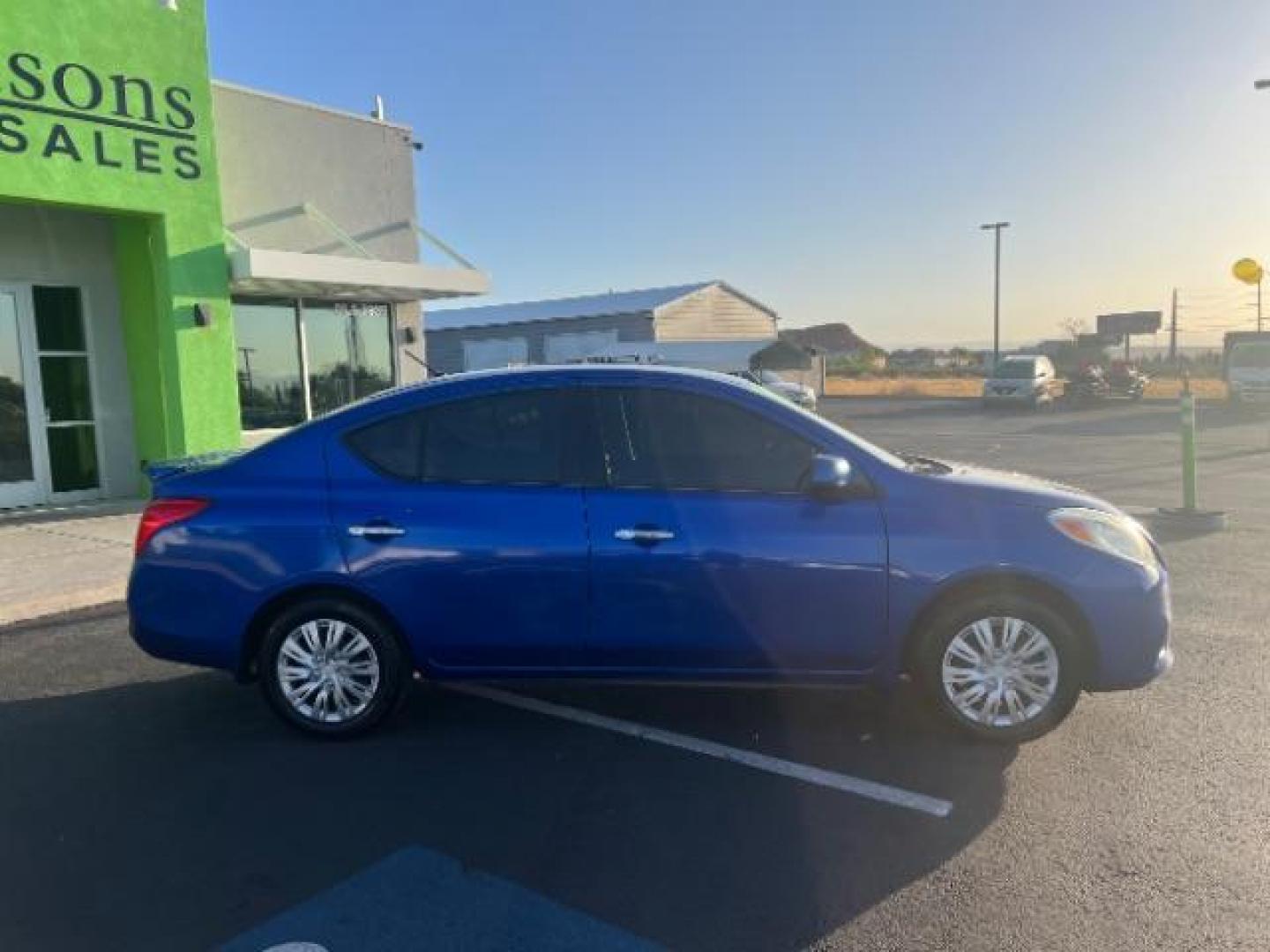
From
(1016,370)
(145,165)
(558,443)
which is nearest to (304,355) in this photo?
(145,165)

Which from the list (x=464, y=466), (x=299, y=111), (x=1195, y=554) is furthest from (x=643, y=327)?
(x=464, y=466)

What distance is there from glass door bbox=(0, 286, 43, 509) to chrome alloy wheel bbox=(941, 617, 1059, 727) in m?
10.7

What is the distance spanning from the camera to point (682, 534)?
14.0ft

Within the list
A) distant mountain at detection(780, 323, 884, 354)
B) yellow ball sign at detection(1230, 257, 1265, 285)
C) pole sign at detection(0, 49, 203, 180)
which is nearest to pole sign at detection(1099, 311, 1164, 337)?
distant mountain at detection(780, 323, 884, 354)

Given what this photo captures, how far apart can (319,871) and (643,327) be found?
39456mm

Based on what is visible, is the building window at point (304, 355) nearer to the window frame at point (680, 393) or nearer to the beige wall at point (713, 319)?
the window frame at point (680, 393)

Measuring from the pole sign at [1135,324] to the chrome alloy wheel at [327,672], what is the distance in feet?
196

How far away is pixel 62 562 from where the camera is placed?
8.26 m

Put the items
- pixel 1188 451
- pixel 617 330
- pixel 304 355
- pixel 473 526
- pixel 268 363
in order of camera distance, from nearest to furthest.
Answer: pixel 473 526, pixel 1188 451, pixel 268 363, pixel 304 355, pixel 617 330

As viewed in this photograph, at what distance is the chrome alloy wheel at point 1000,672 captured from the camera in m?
4.29

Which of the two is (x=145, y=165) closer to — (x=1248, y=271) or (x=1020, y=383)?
(x=1248, y=271)

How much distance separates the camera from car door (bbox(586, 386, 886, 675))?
4250 millimetres

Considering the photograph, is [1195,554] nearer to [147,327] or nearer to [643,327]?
[147,327]

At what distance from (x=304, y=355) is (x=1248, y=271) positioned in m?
14.2
